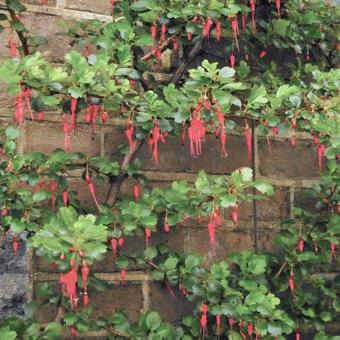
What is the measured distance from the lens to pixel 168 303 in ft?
10.4

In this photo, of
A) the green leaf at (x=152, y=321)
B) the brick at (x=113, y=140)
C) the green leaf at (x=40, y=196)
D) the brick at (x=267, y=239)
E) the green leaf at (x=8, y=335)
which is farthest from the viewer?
Answer: the brick at (x=267, y=239)

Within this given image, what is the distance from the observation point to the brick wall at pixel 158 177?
2.99 meters

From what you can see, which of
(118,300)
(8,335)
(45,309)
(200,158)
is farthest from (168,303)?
(8,335)

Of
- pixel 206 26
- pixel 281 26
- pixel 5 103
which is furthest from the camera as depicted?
pixel 281 26

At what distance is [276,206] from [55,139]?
1105mm

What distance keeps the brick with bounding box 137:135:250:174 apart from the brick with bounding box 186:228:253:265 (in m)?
0.28

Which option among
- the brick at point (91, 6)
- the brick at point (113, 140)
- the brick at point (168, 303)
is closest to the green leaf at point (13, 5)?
the brick at point (91, 6)

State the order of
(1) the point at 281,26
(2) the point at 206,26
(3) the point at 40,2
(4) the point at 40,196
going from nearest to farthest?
(4) the point at 40,196 → (2) the point at 206,26 → (3) the point at 40,2 → (1) the point at 281,26

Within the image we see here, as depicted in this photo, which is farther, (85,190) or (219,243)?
(219,243)

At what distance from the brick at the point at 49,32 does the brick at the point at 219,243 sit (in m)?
0.97

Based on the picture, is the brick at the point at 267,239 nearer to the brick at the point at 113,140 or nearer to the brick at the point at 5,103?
the brick at the point at 113,140

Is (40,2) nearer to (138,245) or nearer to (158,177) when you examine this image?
(158,177)

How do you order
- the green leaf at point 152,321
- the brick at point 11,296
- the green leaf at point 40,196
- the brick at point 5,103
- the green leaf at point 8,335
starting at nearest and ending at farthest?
the green leaf at point 8,335 → the green leaf at point 40,196 → the green leaf at point 152,321 → the brick at point 11,296 → the brick at point 5,103

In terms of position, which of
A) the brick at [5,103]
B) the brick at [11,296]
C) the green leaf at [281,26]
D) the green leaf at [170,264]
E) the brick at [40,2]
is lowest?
the brick at [11,296]
